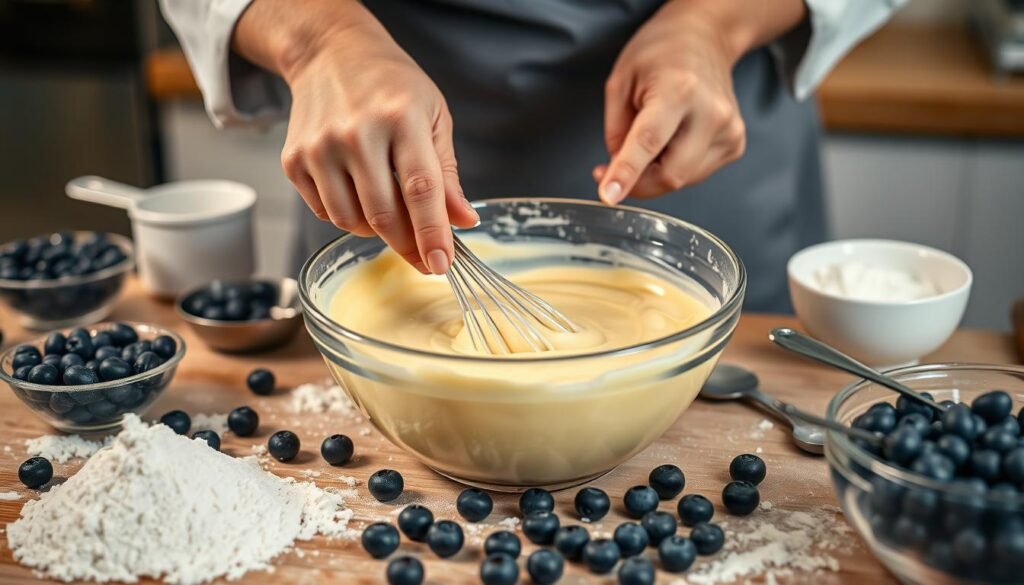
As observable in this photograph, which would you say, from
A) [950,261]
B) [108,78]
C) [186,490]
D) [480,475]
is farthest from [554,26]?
[108,78]

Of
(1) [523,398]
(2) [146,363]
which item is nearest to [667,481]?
(1) [523,398]

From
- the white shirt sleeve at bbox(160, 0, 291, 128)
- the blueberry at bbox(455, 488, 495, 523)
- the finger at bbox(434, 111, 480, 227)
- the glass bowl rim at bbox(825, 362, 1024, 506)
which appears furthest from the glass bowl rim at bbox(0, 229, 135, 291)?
the glass bowl rim at bbox(825, 362, 1024, 506)

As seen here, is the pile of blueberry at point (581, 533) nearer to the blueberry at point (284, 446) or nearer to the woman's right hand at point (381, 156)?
the blueberry at point (284, 446)

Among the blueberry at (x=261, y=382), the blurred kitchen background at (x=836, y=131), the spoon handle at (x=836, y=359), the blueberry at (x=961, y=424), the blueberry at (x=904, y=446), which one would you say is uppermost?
the blueberry at (x=961, y=424)

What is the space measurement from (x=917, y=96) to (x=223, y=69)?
132 centimetres

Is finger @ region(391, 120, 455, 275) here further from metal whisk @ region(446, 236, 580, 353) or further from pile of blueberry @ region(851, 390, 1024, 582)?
pile of blueberry @ region(851, 390, 1024, 582)

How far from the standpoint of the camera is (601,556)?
0.78 m

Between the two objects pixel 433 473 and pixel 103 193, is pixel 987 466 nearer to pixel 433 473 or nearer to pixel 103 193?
pixel 433 473

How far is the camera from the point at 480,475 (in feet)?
2.89

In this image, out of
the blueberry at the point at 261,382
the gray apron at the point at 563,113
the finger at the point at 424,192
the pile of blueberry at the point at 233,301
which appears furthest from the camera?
the gray apron at the point at 563,113

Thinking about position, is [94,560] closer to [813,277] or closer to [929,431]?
[929,431]

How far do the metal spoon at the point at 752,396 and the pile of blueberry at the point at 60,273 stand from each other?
0.71m

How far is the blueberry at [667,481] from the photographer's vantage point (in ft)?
2.91

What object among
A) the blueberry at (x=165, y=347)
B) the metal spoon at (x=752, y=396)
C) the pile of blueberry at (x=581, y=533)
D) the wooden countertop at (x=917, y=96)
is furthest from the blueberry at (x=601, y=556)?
the wooden countertop at (x=917, y=96)
